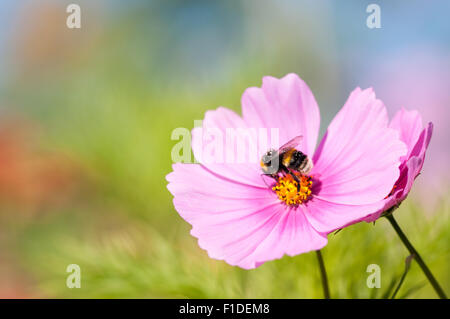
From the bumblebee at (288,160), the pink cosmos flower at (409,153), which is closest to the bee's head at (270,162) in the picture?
the bumblebee at (288,160)

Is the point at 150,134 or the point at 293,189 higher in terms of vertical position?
the point at 150,134

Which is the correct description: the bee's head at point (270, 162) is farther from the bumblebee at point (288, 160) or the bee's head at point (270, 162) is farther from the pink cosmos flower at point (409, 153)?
the pink cosmos flower at point (409, 153)

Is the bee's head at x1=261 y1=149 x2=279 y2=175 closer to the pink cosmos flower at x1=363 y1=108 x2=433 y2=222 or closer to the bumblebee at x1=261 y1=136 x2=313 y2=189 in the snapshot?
the bumblebee at x1=261 y1=136 x2=313 y2=189

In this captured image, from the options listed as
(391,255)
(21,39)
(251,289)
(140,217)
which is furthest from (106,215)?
(21,39)

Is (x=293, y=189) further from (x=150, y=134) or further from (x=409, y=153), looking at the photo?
(x=150, y=134)

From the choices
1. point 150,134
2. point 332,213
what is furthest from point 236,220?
point 150,134

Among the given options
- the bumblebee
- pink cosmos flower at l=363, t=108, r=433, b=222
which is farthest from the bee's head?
pink cosmos flower at l=363, t=108, r=433, b=222

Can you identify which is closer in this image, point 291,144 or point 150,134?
point 291,144
